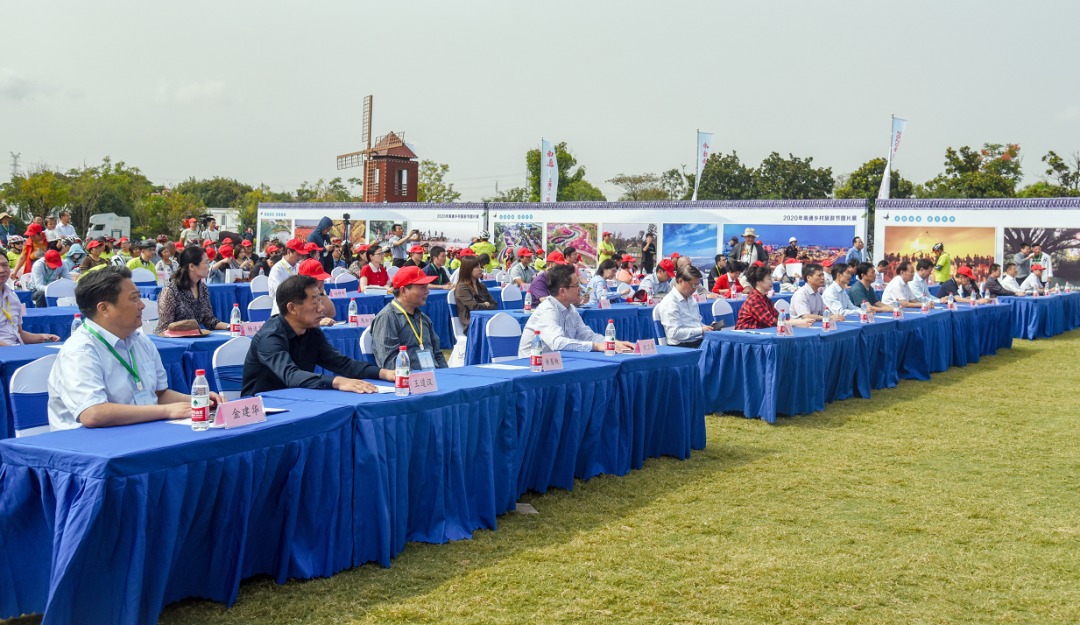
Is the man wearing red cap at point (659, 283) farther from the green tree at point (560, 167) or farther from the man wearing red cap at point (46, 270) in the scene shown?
the green tree at point (560, 167)

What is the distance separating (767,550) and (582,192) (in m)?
60.2

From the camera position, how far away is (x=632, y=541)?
411 cm

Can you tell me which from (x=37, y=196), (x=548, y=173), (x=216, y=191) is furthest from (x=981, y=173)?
(x=216, y=191)

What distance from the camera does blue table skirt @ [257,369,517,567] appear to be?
3660 mm

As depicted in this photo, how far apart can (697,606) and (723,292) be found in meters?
9.63

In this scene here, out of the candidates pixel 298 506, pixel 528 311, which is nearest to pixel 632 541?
pixel 298 506

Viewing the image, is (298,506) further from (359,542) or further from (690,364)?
(690,364)

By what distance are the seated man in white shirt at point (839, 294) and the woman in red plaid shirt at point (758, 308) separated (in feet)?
5.37

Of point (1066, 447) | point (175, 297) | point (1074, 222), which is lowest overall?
point (1066, 447)

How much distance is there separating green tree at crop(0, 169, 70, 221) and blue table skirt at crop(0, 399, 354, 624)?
140ft

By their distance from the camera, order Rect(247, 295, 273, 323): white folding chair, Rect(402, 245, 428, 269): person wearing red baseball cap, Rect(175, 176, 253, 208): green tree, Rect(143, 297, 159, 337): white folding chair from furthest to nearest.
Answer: Rect(175, 176, 253, 208): green tree
Rect(402, 245, 428, 269): person wearing red baseball cap
Rect(247, 295, 273, 323): white folding chair
Rect(143, 297, 159, 337): white folding chair

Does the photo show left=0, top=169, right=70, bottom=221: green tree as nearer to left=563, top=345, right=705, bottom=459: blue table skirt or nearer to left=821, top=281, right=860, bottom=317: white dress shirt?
left=821, top=281, right=860, bottom=317: white dress shirt

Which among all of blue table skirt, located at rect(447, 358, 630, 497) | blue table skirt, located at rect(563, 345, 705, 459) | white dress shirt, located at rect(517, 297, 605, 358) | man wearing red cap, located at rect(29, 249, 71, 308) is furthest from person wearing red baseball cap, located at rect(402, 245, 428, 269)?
blue table skirt, located at rect(447, 358, 630, 497)

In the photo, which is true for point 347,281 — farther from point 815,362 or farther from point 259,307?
point 815,362
